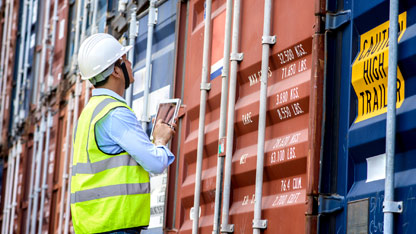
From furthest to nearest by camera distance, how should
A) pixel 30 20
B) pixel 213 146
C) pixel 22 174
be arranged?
pixel 30 20
pixel 22 174
pixel 213 146

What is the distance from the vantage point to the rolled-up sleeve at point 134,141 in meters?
3.97

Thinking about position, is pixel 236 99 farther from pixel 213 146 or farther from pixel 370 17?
pixel 370 17

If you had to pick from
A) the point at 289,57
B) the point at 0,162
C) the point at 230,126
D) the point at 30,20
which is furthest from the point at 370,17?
the point at 0,162

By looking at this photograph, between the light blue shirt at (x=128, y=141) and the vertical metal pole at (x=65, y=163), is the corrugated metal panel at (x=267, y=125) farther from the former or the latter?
the vertical metal pole at (x=65, y=163)

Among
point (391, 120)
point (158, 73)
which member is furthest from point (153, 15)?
point (391, 120)

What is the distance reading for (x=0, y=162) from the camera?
14570 millimetres

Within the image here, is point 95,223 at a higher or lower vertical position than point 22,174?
lower

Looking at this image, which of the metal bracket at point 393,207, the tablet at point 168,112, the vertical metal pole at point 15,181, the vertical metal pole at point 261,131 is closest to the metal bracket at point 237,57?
the vertical metal pole at point 261,131

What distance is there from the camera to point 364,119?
12.7ft

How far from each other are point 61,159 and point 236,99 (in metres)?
4.88

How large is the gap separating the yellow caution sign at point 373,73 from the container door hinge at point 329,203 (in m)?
0.36

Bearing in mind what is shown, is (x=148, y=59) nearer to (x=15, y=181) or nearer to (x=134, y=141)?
(x=134, y=141)

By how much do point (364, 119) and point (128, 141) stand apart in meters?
1.06

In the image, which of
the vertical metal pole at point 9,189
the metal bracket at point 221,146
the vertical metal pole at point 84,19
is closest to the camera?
the metal bracket at point 221,146
